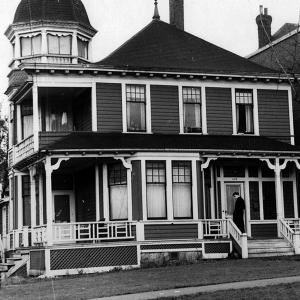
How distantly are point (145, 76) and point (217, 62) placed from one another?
432 centimetres

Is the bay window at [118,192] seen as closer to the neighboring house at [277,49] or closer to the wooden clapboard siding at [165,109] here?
the wooden clapboard siding at [165,109]

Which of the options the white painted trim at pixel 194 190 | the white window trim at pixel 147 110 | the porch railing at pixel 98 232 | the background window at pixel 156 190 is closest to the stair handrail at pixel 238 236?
the white painted trim at pixel 194 190

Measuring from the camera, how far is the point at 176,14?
36.5m

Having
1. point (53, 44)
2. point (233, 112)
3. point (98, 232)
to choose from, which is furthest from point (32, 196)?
point (233, 112)

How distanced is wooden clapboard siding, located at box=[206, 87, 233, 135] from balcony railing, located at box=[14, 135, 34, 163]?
7.35 metres

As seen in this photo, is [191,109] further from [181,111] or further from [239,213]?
[239,213]

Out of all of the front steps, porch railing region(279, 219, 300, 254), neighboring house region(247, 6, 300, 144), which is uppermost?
neighboring house region(247, 6, 300, 144)

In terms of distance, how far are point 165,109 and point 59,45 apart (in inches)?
263

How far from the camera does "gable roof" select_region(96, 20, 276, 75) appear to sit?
1227 inches

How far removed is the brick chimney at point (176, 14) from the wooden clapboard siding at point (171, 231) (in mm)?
12153

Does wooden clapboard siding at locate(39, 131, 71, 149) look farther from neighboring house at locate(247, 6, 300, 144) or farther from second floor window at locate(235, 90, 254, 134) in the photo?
neighboring house at locate(247, 6, 300, 144)

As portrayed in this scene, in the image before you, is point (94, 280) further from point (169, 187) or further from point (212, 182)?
point (212, 182)

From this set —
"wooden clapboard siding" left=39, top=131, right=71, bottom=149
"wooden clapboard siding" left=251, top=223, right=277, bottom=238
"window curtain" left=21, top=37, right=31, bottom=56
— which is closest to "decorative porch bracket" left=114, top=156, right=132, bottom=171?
"wooden clapboard siding" left=39, top=131, right=71, bottom=149

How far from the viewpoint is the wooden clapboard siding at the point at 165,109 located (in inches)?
1202
